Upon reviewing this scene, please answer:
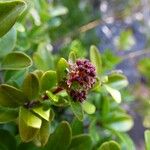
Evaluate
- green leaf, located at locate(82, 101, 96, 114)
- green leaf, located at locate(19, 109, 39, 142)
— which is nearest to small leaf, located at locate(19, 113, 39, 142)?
green leaf, located at locate(19, 109, 39, 142)

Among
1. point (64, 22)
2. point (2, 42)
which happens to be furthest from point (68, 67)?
point (64, 22)

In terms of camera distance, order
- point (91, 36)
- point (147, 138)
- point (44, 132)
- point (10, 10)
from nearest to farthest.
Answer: point (10, 10) < point (44, 132) < point (147, 138) < point (91, 36)

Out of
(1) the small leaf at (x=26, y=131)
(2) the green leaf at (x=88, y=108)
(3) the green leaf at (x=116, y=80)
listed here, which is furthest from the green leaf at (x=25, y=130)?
(3) the green leaf at (x=116, y=80)

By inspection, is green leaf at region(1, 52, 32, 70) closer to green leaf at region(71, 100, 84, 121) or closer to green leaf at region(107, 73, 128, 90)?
green leaf at region(71, 100, 84, 121)

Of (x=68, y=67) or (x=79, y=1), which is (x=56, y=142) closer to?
(x=68, y=67)

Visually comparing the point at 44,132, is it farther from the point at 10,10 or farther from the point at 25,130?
the point at 10,10

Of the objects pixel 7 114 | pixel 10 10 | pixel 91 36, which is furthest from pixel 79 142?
pixel 91 36
